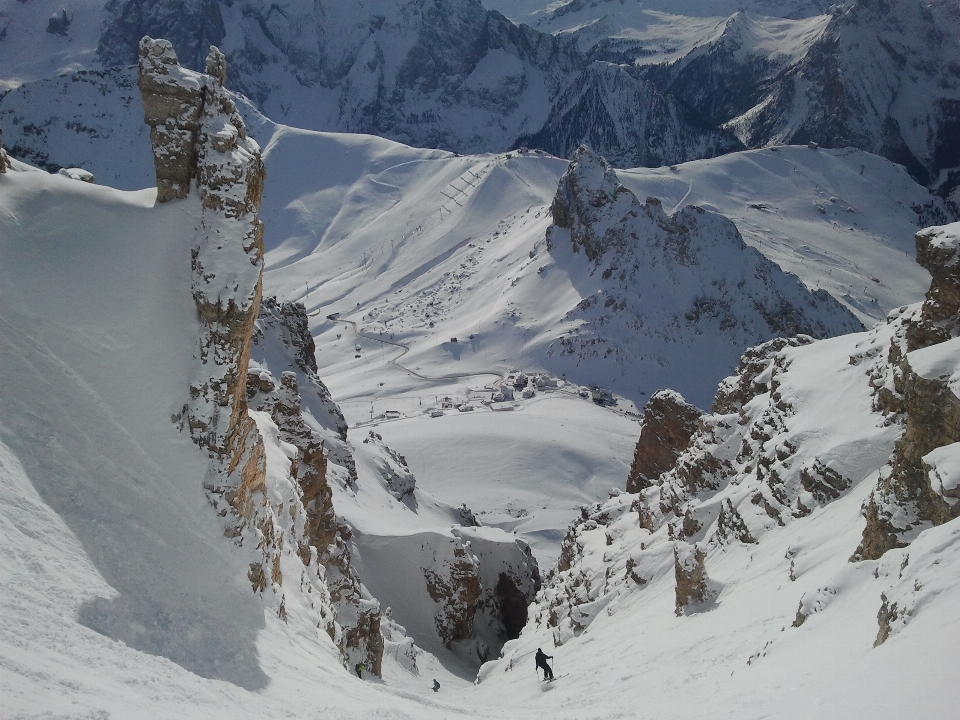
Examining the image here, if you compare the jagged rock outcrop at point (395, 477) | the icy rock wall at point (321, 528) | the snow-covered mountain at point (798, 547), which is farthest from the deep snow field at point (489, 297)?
the icy rock wall at point (321, 528)

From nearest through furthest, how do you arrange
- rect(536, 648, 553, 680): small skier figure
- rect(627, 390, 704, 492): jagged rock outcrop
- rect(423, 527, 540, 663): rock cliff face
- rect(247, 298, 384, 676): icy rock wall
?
rect(536, 648, 553, 680): small skier figure → rect(247, 298, 384, 676): icy rock wall → rect(423, 527, 540, 663): rock cliff face → rect(627, 390, 704, 492): jagged rock outcrop

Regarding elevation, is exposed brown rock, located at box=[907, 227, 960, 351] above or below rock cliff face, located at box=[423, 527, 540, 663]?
above

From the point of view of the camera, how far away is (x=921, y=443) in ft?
59.6

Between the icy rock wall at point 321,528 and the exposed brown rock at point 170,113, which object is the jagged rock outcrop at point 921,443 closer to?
the icy rock wall at point 321,528

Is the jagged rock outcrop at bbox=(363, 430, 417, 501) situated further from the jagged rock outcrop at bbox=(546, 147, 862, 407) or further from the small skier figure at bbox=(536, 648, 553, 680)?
the jagged rock outcrop at bbox=(546, 147, 862, 407)

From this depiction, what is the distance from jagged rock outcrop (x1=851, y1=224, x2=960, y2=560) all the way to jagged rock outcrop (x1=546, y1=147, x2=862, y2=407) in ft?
251

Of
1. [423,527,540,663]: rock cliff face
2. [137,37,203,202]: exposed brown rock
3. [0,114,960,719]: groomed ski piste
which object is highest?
[137,37,203,202]: exposed brown rock

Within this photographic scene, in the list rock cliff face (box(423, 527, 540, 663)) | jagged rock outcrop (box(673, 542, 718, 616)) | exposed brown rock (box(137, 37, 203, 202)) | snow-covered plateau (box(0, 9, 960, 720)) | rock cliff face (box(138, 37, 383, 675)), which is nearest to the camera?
snow-covered plateau (box(0, 9, 960, 720))

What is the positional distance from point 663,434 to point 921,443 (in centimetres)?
2699

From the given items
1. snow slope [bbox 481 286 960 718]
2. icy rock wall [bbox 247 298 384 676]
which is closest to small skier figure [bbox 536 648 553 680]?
snow slope [bbox 481 286 960 718]

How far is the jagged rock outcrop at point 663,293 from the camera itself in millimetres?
102375

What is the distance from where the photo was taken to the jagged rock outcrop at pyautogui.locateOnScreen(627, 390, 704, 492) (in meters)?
43.4

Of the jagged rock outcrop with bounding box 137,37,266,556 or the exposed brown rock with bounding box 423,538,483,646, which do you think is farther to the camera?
the exposed brown rock with bounding box 423,538,483,646

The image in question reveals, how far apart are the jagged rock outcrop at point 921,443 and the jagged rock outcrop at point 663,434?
→ 843 inches
